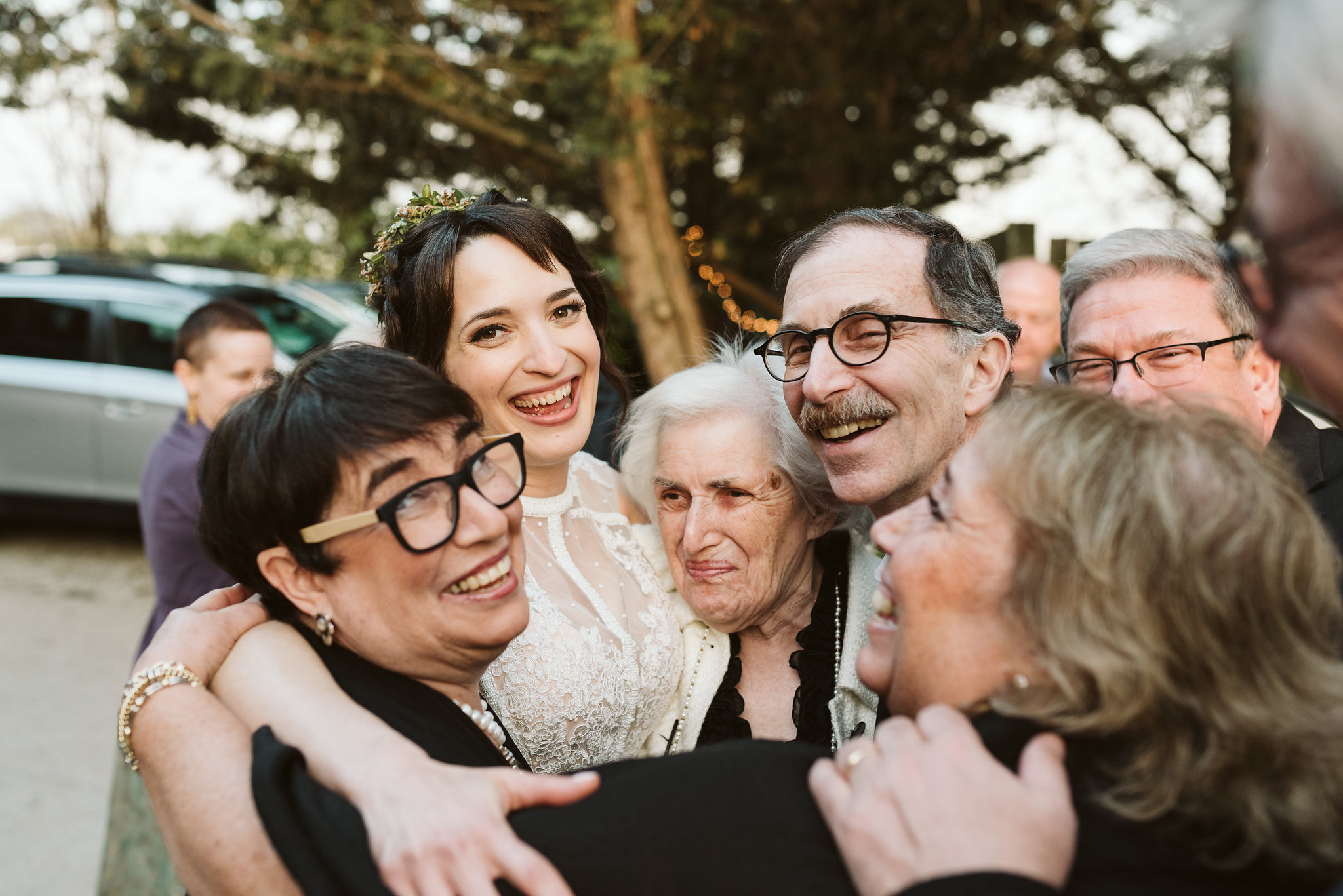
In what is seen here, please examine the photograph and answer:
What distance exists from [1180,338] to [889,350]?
861mm

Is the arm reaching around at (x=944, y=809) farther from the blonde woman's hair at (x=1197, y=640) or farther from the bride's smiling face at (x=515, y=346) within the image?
the bride's smiling face at (x=515, y=346)

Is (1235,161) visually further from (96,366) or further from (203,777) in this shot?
(203,777)

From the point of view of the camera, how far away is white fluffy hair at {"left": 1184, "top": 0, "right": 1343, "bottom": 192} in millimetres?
1063

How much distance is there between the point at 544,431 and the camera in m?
2.40

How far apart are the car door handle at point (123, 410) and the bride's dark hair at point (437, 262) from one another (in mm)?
5281

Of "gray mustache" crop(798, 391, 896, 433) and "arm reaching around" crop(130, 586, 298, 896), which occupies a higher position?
"gray mustache" crop(798, 391, 896, 433)

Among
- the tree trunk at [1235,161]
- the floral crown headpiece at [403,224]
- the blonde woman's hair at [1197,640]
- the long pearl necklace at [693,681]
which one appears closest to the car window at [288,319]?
the floral crown headpiece at [403,224]

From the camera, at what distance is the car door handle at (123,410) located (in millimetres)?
6832

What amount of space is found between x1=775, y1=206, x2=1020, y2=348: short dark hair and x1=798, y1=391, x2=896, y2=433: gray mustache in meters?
0.26

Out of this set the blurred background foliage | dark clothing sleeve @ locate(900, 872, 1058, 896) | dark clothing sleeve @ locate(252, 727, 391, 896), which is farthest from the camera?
the blurred background foliage

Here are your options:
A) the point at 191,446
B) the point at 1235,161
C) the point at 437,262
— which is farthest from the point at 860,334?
the point at 1235,161

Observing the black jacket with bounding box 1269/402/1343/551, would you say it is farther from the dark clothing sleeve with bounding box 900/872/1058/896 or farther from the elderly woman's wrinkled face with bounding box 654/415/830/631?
the dark clothing sleeve with bounding box 900/872/1058/896

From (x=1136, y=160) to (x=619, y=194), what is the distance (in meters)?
5.91

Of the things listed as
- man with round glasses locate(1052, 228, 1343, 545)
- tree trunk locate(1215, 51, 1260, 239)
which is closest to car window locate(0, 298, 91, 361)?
man with round glasses locate(1052, 228, 1343, 545)
